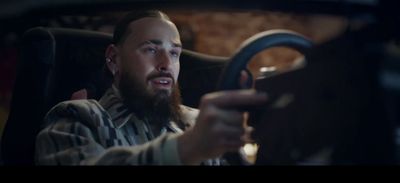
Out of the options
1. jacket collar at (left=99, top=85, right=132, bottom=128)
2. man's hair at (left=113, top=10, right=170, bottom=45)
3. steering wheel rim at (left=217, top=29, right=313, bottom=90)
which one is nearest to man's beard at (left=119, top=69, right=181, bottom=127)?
jacket collar at (left=99, top=85, right=132, bottom=128)

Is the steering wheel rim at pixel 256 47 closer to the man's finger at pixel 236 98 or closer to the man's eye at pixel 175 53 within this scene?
the man's finger at pixel 236 98

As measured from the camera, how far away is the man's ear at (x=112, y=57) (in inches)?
69.9

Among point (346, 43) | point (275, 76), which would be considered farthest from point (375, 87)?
point (275, 76)

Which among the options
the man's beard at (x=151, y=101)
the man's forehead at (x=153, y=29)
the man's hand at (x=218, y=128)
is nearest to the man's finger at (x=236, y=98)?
the man's hand at (x=218, y=128)

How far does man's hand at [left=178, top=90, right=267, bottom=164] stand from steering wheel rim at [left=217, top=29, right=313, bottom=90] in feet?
0.12

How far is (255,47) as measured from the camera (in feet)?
5.16

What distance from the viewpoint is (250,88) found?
162 centimetres

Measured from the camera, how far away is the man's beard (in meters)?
1.79

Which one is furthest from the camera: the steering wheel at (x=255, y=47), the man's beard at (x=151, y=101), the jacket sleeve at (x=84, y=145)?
the man's beard at (x=151, y=101)

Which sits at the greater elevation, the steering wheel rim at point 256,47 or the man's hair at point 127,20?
the man's hair at point 127,20

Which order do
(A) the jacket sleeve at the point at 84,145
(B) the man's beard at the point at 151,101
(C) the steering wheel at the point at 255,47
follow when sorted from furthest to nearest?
1. (B) the man's beard at the point at 151,101
2. (A) the jacket sleeve at the point at 84,145
3. (C) the steering wheel at the point at 255,47

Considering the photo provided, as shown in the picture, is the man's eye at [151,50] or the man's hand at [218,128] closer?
the man's hand at [218,128]

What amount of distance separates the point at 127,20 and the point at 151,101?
0.28m

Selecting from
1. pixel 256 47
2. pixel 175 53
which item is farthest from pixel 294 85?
pixel 175 53
